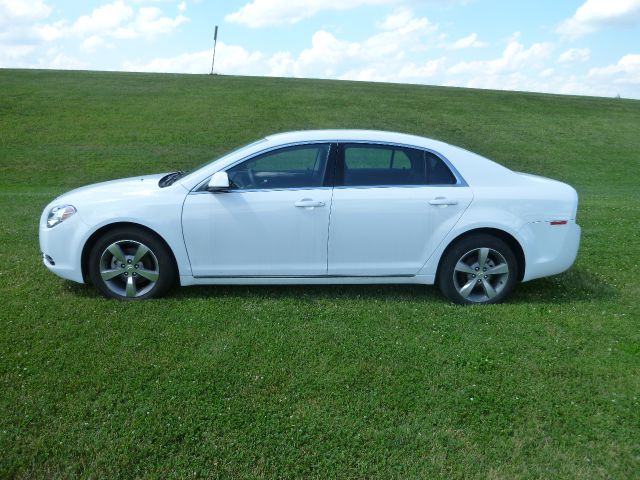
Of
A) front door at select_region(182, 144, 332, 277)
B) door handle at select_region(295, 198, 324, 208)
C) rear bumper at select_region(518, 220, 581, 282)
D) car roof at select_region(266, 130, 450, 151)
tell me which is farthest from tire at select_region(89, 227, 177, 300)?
rear bumper at select_region(518, 220, 581, 282)

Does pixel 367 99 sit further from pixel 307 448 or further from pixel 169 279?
pixel 307 448

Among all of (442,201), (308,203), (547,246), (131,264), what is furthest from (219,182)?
(547,246)

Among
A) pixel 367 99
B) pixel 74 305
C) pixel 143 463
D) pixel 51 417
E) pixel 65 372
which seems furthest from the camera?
pixel 367 99

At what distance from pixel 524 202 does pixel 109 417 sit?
12.3 feet

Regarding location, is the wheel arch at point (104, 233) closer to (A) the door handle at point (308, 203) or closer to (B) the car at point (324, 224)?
(B) the car at point (324, 224)

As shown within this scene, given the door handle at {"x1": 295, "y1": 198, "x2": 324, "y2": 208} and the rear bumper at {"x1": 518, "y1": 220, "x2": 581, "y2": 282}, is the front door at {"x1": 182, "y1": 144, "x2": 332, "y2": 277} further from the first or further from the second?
the rear bumper at {"x1": 518, "y1": 220, "x2": 581, "y2": 282}

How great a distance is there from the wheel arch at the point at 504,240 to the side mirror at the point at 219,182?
1.98 metres

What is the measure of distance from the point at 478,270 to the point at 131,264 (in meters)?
3.06

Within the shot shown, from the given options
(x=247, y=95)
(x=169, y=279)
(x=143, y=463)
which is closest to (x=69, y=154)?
(x=247, y=95)

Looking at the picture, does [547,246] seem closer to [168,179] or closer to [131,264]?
[168,179]

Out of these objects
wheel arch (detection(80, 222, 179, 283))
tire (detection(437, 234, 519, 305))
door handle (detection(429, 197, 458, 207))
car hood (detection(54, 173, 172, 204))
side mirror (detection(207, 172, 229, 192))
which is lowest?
tire (detection(437, 234, 519, 305))

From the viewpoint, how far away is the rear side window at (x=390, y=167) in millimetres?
5199

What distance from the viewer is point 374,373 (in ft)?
13.1

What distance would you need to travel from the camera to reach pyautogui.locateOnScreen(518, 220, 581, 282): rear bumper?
519 centimetres
